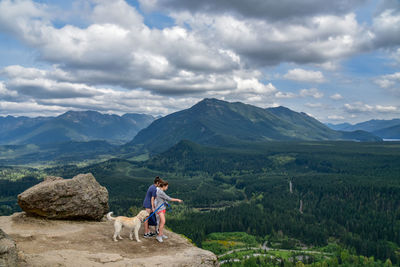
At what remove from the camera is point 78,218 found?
32.8 meters

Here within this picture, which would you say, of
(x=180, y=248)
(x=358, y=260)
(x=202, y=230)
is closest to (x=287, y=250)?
(x=358, y=260)

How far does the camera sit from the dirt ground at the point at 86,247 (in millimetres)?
20906

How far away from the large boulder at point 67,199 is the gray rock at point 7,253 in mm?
13722

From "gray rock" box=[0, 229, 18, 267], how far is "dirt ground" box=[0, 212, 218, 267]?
1.37 meters

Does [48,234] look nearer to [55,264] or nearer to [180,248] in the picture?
[55,264]

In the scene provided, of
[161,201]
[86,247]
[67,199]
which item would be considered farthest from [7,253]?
[67,199]

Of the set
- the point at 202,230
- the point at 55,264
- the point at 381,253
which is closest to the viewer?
the point at 55,264

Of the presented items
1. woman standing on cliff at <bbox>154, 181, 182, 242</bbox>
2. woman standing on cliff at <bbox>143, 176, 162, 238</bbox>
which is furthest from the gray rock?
woman standing on cliff at <bbox>154, 181, 182, 242</bbox>

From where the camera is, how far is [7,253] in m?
16.7

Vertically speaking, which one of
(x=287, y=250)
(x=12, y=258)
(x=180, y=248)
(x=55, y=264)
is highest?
(x=12, y=258)

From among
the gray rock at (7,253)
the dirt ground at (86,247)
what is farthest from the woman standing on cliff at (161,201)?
the gray rock at (7,253)

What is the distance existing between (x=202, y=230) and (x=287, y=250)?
59020 mm

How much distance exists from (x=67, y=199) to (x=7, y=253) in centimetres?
1546

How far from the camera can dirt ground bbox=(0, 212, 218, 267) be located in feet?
68.6
